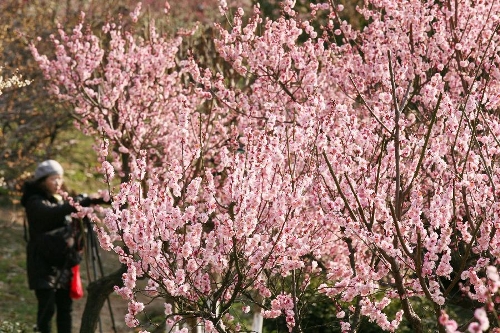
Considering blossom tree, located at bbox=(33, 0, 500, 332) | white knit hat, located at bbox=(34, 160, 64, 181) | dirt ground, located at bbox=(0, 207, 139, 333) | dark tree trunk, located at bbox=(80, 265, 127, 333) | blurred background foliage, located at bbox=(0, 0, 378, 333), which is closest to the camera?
blossom tree, located at bbox=(33, 0, 500, 332)

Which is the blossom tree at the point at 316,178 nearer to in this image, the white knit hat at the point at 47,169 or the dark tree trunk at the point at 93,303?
the white knit hat at the point at 47,169

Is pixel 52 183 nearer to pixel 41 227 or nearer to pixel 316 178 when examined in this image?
pixel 41 227

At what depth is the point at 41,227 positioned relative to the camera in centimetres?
705

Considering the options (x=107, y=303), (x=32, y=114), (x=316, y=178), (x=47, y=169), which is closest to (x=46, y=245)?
(x=47, y=169)

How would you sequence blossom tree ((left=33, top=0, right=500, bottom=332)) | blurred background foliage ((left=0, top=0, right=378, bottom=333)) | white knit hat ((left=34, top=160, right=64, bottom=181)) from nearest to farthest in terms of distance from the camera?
blossom tree ((left=33, top=0, right=500, bottom=332)) < white knit hat ((left=34, top=160, right=64, bottom=181)) < blurred background foliage ((left=0, top=0, right=378, bottom=333))

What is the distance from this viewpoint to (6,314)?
9.41 meters

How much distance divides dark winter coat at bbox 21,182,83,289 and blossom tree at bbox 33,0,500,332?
2.56 ft

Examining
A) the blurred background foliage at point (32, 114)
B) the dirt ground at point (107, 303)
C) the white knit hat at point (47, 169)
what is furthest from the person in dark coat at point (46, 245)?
the blurred background foliage at point (32, 114)

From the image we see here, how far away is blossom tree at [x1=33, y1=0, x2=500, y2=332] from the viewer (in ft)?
13.8

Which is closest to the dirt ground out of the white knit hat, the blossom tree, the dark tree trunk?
the dark tree trunk

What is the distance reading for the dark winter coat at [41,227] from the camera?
696cm

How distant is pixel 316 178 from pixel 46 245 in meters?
3.03

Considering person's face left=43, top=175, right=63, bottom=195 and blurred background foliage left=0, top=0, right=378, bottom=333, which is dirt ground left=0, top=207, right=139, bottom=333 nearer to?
blurred background foliage left=0, top=0, right=378, bottom=333

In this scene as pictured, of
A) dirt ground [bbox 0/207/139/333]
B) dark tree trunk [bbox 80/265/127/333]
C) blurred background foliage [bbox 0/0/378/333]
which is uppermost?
blurred background foliage [bbox 0/0/378/333]
